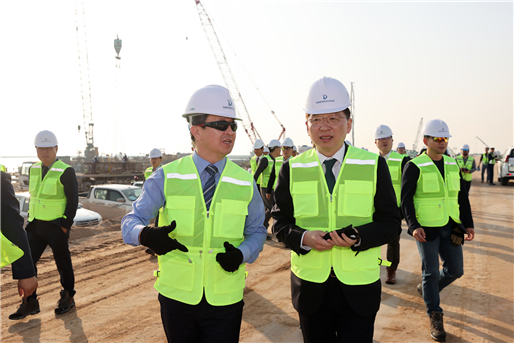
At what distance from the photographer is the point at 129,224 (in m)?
2.30

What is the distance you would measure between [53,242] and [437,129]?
5.35m

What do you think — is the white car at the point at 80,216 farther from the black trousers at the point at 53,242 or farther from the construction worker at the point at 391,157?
the construction worker at the point at 391,157

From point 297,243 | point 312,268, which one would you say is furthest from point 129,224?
point 312,268

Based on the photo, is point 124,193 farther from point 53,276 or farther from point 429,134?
point 429,134

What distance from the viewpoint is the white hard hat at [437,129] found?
4.23 m

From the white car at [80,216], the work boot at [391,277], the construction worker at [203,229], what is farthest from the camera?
the white car at [80,216]

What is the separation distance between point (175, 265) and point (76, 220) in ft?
34.0

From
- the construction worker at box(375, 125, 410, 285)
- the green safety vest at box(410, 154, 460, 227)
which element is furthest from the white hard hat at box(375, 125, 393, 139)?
Answer: the green safety vest at box(410, 154, 460, 227)

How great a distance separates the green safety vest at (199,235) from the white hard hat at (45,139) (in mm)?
3588

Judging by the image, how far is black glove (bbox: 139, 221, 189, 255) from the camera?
2135 millimetres

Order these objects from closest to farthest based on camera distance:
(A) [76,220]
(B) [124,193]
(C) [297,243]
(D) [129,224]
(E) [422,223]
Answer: (D) [129,224] < (C) [297,243] < (E) [422,223] < (A) [76,220] < (B) [124,193]

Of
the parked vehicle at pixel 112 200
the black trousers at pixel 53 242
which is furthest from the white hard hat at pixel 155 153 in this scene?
the parked vehicle at pixel 112 200

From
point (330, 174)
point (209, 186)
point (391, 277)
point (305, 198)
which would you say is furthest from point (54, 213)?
point (391, 277)

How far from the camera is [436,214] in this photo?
13.4 feet
